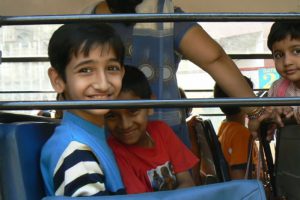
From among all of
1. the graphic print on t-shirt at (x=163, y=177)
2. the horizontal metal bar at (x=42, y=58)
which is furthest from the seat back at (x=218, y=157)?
the horizontal metal bar at (x=42, y=58)

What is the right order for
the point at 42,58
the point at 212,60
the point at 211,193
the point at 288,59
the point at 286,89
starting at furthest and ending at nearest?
the point at 42,58, the point at 286,89, the point at 288,59, the point at 212,60, the point at 211,193

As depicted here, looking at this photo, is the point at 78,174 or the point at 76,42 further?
the point at 76,42

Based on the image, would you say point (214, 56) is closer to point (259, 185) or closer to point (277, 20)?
point (277, 20)

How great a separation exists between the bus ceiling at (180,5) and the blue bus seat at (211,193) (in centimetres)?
244

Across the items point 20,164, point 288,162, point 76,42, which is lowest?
point 288,162

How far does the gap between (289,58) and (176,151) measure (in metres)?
0.69

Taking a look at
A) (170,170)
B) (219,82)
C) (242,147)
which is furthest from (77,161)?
(242,147)

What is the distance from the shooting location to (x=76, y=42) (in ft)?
5.58

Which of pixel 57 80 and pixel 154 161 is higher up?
pixel 57 80

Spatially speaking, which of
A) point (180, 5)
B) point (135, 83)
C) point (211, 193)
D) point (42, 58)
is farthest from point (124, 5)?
point (42, 58)

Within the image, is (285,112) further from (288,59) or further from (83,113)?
(83,113)

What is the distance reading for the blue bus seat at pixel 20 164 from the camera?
147cm

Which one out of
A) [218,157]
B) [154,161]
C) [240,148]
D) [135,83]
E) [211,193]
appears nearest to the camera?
[211,193]

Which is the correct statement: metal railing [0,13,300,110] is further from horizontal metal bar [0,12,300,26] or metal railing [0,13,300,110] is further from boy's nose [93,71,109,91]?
boy's nose [93,71,109,91]
